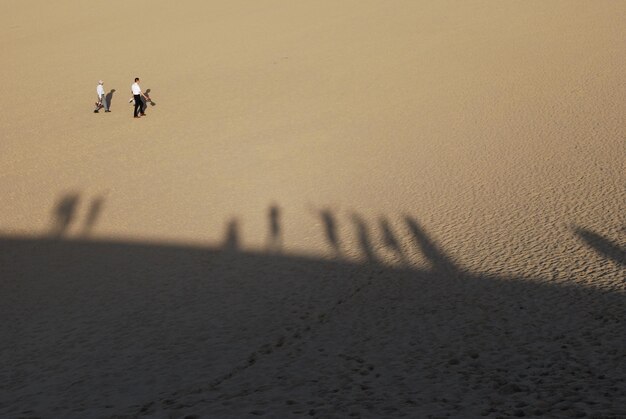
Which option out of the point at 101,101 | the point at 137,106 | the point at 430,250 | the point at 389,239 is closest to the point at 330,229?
the point at 389,239

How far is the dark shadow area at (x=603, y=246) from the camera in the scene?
974cm

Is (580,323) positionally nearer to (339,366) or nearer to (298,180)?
(339,366)

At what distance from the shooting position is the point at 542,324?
772 cm

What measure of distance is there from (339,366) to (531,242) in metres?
4.77

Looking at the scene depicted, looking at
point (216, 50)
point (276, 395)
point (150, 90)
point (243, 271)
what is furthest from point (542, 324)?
point (216, 50)

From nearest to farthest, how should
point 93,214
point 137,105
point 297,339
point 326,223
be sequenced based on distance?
point 297,339, point 326,223, point 93,214, point 137,105

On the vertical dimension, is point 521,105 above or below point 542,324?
above

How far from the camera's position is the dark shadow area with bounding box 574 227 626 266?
9742 millimetres

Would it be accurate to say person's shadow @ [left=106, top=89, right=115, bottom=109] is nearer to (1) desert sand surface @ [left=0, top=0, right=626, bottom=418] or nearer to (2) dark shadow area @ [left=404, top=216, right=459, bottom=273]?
(1) desert sand surface @ [left=0, top=0, right=626, bottom=418]

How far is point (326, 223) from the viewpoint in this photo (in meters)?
12.6

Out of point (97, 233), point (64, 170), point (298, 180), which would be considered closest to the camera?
point (97, 233)

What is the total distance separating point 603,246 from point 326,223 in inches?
175

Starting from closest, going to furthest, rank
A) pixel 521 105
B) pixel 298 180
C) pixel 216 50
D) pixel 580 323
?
pixel 580 323
pixel 298 180
pixel 521 105
pixel 216 50

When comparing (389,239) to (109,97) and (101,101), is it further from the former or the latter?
(109,97)
